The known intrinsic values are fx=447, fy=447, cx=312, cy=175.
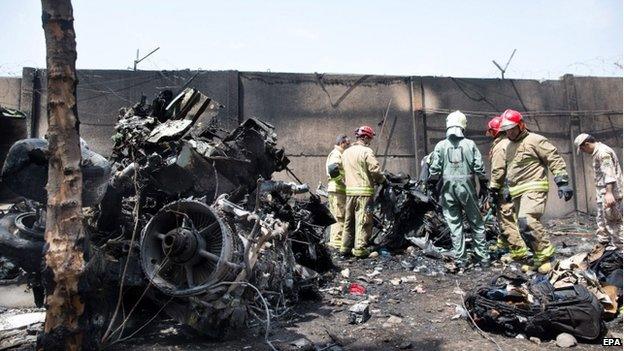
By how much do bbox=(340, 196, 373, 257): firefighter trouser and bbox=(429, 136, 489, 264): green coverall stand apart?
1.07 m

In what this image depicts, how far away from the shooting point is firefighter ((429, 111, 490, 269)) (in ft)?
19.0

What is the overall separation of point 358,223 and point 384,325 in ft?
8.51

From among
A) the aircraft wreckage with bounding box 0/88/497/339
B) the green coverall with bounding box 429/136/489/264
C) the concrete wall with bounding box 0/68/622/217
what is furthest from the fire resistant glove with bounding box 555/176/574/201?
the concrete wall with bounding box 0/68/622/217

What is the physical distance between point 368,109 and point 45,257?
8.62m

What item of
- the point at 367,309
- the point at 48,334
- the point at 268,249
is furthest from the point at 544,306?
the point at 48,334

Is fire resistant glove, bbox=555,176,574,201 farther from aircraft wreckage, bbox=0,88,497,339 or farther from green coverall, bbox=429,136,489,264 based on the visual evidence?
aircraft wreckage, bbox=0,88,497,339

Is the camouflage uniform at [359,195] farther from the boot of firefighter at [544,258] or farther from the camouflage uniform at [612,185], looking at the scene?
the camouflage uniform at [612,185]

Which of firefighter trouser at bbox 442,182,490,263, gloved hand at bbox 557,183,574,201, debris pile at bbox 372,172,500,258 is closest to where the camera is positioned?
gloved hand at bbox 557,183,574,201

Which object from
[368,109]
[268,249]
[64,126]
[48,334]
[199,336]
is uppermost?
[368,109]

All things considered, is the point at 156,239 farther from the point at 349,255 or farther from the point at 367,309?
the point at 349,255

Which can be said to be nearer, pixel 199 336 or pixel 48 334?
pixel 48 334

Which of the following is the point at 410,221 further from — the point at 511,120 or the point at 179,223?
the point at 179,223

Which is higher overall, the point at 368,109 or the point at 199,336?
the point at 368,109

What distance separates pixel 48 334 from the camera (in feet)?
7.75
